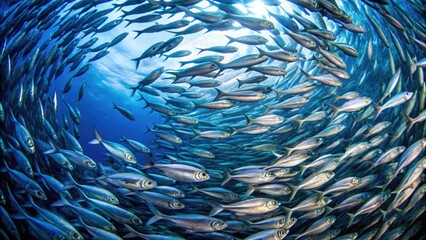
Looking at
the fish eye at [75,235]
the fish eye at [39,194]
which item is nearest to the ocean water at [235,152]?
the fish eye at [39,194]

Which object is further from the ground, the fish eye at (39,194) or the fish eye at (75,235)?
the fish eye at (39,194)

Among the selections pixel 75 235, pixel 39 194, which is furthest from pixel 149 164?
pixel 39 194

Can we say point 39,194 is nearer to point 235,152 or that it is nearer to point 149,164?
point 149,164

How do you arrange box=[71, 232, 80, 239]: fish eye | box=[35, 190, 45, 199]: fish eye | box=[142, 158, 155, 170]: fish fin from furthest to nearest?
box=[142, 158, 155, 170]: fish fin < box=[35, 190, 45, 199]: fish eye < box=[71, 232, 80, 239]: fish eye

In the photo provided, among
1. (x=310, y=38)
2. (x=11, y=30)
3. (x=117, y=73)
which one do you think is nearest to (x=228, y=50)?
(x=310, y=38)

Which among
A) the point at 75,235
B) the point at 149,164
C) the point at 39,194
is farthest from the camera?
the point at 149,164

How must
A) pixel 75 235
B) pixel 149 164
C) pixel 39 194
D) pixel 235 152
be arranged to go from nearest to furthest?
pixel 75 235 → pixel 39 194 → pixel 149 164 → pixel 235 152

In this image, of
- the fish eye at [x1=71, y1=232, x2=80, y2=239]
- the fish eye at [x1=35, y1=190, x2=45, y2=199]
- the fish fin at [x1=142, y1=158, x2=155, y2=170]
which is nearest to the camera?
the fish eye at [x1=71, y1=232, x2=80, y2=239]

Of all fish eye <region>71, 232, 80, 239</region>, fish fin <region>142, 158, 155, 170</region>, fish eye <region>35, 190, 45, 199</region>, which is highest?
fish fin <region>142, 158, 155, 170</region>

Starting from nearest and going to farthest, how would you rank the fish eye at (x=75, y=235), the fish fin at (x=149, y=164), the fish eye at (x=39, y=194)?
1. the fish eye at (x=75, y=235)
2. the fish eye at (x=39, y=194)
3. the fish fin at (x=149, y=164)

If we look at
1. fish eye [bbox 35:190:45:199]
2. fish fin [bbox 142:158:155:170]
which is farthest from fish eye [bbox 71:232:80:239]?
fish fin [bbox 142:158:155:170]

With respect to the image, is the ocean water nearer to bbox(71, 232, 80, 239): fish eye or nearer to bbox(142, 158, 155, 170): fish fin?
bbox(142, 158, 155, 170): fish fin

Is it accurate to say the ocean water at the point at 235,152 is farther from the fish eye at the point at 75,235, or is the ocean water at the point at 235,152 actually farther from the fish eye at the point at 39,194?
the fish eye at the point at 75,235

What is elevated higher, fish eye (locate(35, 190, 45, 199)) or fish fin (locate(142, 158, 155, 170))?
fish fin (locate(142, 158, 155, 170))
